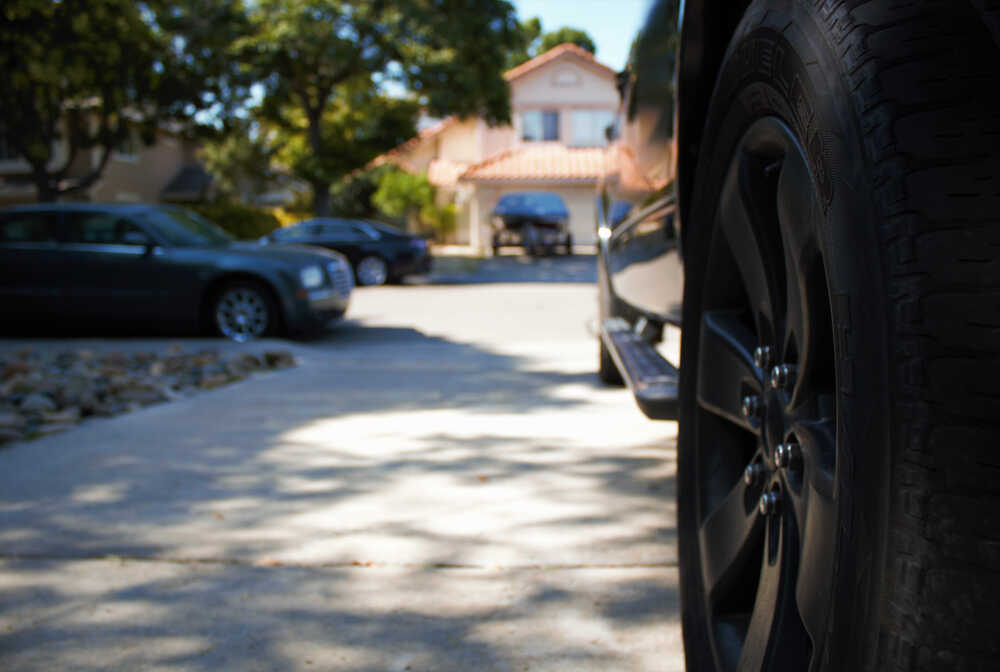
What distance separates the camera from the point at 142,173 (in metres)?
39.1

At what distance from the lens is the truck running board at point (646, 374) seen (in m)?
2.28

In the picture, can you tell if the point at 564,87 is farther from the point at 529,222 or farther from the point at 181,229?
the point at 181,229

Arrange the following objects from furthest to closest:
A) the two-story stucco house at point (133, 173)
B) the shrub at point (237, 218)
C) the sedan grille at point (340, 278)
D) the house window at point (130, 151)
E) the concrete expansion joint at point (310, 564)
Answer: the two-story stucco house at point (133, 173), the house window at point (130, 151), the shrub at point (237, 218), the sedan grille at point (340, 278), the concrete expansion joint at point (310, 564)

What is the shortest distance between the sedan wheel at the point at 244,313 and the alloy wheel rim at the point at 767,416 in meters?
8.30

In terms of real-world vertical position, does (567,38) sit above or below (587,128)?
above

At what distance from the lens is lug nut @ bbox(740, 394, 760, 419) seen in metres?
1.61

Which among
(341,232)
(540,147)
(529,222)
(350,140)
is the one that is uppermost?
(540,147)

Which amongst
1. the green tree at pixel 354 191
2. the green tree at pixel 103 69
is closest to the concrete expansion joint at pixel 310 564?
the green tree at pixel 103 69

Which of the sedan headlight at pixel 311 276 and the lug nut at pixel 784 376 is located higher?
the sedan headlight at pixel 311 276

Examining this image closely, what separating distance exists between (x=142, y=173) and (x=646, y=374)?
39.9m

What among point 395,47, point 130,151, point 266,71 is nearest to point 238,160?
point 130,151

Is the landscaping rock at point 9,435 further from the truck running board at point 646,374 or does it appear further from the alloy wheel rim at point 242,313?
the alloy wheel rim at point 242,313

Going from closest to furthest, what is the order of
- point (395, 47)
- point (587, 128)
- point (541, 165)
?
point (395, 47) → point (541, 165) → point (587, 128)

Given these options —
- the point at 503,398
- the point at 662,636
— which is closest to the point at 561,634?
the point at 662,636
